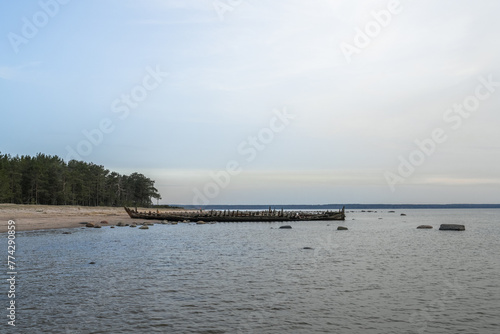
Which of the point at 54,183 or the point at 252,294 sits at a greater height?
the point at 54,183

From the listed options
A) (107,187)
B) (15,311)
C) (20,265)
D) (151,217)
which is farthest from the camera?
(107,187)

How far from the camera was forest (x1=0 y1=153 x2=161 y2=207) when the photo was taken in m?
92.9

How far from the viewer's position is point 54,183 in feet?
329

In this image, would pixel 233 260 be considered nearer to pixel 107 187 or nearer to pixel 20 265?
pixel 20 265

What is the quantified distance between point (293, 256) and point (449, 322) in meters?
17.6

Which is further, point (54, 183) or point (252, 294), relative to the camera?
point (54, 183)

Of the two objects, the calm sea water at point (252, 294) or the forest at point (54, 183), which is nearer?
the calm sea water at point (252, 294)

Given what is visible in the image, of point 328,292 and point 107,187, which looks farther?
point 107,187

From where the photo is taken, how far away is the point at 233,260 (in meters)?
28.0

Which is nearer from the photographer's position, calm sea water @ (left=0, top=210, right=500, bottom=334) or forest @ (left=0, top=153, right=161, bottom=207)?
calm sea water @ (left=0, top=210, right=500, bottom=334)

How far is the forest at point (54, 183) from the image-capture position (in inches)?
3659

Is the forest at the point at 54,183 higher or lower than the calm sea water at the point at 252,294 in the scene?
higher

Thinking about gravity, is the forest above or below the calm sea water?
above

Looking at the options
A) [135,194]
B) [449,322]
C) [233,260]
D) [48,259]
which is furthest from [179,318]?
[135,194]
